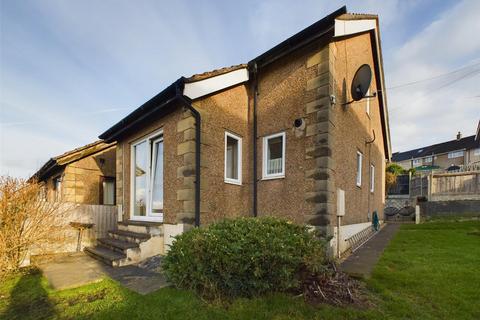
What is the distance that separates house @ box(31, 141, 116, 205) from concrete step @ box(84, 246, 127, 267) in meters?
4.21

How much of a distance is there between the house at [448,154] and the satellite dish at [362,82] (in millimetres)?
31357

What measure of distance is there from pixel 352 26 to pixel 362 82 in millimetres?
1635

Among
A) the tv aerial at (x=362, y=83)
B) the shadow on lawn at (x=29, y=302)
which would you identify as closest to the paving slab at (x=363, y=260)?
the tv aerial at (x=362, y=83)

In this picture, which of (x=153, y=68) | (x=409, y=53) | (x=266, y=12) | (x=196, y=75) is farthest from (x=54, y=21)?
(x=409, y=53)

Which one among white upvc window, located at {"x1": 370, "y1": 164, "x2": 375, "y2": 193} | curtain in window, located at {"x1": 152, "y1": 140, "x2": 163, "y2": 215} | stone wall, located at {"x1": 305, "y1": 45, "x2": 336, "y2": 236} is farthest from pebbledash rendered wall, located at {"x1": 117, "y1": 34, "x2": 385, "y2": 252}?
white upvc window, located at {"x1": 370, "y1": 164, "x2": 375, "y2": 193}

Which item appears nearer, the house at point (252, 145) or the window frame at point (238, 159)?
the house at point (252, 145)

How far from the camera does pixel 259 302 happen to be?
337 cm

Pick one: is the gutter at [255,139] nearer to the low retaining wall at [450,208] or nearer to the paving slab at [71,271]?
the paving slab at [71,271]

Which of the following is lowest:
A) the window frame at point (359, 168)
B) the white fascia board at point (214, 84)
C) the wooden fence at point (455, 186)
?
the wooden fence at point (455, 186)

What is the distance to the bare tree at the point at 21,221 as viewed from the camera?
498 cm

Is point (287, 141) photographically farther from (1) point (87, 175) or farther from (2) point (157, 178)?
(1) point (87, 175)

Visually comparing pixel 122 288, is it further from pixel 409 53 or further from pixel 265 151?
pixel 409 53

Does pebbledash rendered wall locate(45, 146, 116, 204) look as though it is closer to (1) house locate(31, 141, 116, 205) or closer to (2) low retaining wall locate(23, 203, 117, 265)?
(1) house locate(31, 141, 116, 205)

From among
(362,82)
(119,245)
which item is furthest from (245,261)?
(362,82)
